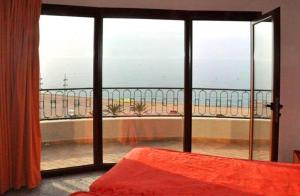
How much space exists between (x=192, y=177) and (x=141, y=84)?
8.24 feet

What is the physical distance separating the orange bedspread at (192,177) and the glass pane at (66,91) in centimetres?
184

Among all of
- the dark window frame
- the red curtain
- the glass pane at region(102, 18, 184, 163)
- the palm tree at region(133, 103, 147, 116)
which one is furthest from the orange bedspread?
the palm tree at region(133, 103, 147, 116)

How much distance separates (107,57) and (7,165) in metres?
1.72

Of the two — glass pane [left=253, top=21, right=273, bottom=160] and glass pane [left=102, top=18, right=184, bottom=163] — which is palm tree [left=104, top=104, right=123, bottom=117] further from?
glass pane [left=253, top=21, right=273, bottom=160]

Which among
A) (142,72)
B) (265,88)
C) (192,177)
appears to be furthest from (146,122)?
(192,177)

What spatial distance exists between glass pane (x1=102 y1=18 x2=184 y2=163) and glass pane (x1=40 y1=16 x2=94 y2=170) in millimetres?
245

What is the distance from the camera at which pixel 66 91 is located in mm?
4379

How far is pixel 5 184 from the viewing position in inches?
137

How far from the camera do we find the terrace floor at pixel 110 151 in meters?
4.25

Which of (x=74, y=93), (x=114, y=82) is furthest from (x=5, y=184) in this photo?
(x=114, y=82)

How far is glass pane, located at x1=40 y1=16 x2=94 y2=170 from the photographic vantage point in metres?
4.02

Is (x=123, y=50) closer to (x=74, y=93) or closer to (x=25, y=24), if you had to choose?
(x=74, y=93)

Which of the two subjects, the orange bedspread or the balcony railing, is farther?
the balcony railing

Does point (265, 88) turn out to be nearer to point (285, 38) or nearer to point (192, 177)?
point (285, 38)
